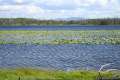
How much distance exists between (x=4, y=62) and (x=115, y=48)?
16.8 meters

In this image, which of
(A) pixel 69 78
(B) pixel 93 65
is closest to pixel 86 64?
(B) pixel 93 65

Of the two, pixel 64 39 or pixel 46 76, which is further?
pixel 64 39

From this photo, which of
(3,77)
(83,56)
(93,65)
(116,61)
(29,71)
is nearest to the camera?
(3,77)

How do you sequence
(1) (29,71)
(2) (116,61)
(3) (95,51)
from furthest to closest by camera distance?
(3) (95,51), (2) (116,61), (1) (29,71)

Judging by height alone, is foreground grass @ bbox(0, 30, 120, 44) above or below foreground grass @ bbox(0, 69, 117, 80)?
below

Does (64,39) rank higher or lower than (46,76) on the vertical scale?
lower

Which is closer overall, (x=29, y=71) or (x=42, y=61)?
(x=29, y=71)

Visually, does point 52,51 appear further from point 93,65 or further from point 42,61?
point 93,65

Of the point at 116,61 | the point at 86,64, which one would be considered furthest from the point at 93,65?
the point at 116,61

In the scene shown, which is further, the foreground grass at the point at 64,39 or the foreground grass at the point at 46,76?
the foreground grass at the point at 64,39

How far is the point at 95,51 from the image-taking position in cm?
4178

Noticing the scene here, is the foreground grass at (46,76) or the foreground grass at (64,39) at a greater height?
the foreground grass at (46,76)

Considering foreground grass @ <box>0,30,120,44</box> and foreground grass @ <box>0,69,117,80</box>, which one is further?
foreground grass @ <box>0,30,120,44</box>

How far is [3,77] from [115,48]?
84.5 feet
